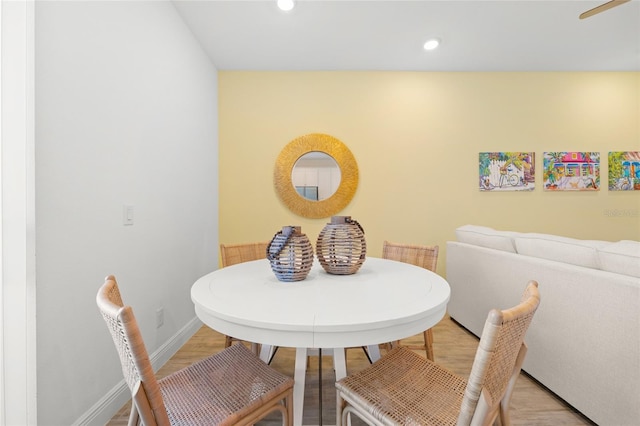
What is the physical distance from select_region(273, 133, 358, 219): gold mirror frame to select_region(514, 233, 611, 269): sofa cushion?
157 cm

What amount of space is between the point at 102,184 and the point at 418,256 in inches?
72.3

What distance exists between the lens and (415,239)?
116 inches

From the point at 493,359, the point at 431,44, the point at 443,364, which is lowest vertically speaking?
the point at 443,364

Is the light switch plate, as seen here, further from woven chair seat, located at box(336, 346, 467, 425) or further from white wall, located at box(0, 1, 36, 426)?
woven chair seat, located at box(336, 346, 467, 425)

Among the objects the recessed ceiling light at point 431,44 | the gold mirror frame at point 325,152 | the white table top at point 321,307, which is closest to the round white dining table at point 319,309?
the white table top at point 321,307

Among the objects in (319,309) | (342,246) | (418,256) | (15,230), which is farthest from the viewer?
(418,256)

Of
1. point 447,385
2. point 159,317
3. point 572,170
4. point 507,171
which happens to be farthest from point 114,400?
point 572,170

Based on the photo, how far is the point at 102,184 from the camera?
1335 millimetres

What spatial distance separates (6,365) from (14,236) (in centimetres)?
46

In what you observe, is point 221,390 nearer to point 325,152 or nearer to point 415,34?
point 325,152

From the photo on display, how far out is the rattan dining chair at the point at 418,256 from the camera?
1.59 metres

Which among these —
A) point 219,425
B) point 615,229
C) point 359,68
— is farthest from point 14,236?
point 615,229

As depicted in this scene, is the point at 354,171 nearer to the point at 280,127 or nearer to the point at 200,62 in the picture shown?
the point at 280,127

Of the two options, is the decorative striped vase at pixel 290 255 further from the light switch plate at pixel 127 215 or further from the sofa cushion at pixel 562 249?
the sofa cushion at pixel 562 249
